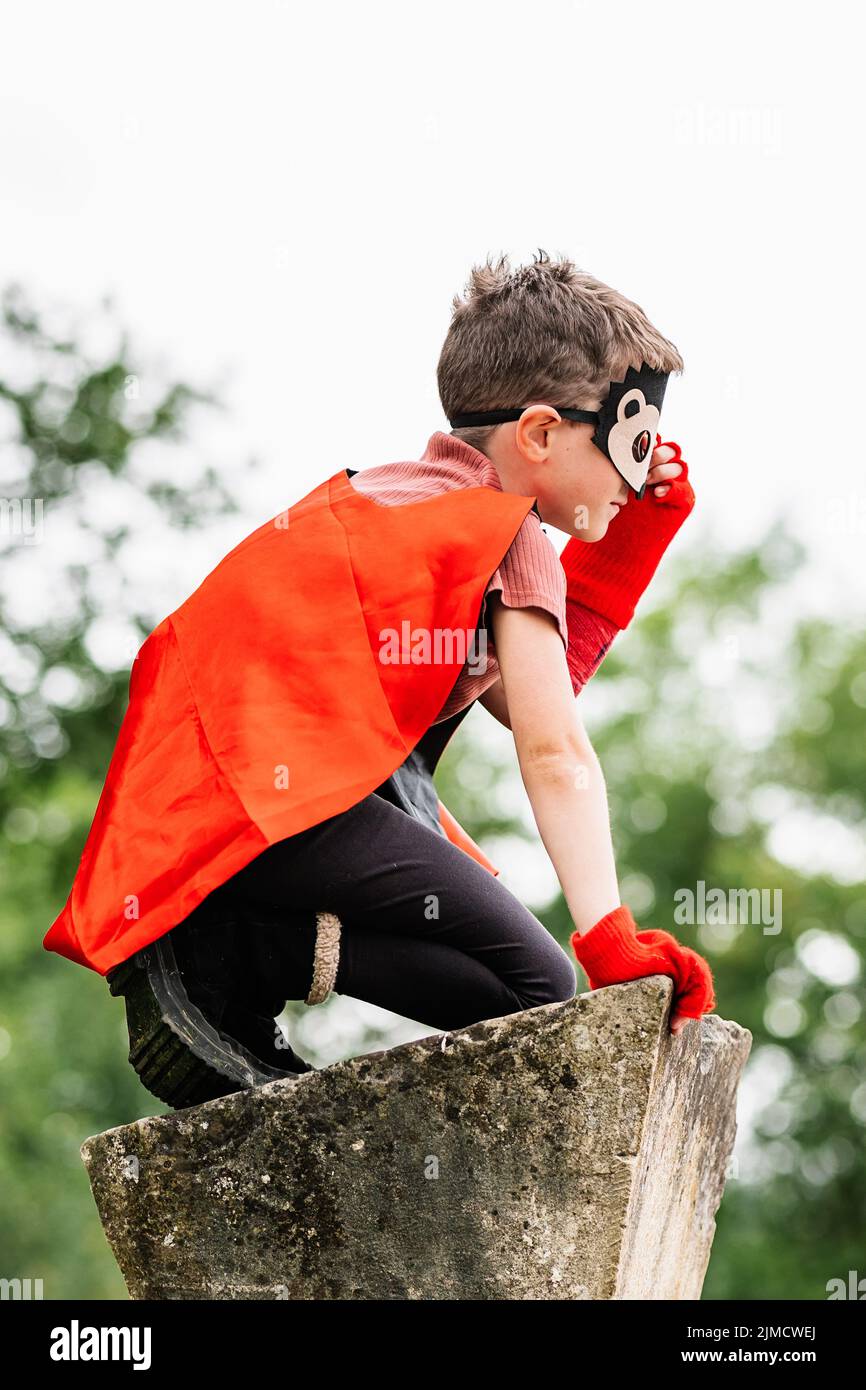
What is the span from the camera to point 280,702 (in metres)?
3.35

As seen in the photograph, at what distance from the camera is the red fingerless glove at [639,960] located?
3.10 metres


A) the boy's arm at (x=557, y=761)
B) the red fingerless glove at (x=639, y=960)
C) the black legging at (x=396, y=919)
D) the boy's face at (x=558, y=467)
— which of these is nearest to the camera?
the red fingerless glove at (x=639, y=960)

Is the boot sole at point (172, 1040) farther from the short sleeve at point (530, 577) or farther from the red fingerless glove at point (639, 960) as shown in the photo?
the short sleeve at point (530, 577)

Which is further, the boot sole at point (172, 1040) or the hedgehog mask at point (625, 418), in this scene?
the hedgehog mask at point (625, 418)

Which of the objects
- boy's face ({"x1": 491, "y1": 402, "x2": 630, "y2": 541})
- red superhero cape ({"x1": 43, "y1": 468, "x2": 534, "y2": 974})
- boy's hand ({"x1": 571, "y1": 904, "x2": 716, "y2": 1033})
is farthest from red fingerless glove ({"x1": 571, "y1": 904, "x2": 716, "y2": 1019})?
boy's face ({"x1": 491, "y1": 402, "x2": 630, "y2": 541})

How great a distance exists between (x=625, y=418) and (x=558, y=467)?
0.19m

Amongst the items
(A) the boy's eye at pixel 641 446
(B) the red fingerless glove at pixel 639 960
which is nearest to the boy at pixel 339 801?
(B) the red fingerless glove at pixel 639 960

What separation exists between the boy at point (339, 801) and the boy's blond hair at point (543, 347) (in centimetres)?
9

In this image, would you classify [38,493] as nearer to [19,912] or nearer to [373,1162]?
[19,912]

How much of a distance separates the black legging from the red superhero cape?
0.39ft

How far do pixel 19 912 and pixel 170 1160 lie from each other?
63.7 ft

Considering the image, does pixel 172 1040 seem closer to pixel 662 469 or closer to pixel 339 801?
pixel 339 801
